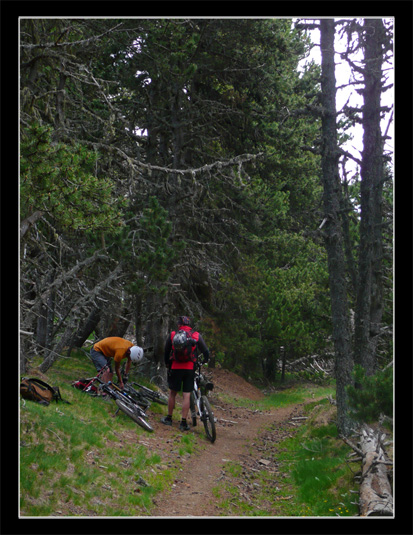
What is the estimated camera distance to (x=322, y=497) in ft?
26.1

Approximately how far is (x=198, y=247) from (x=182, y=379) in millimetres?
6605

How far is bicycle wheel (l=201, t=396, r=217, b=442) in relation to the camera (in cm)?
1098

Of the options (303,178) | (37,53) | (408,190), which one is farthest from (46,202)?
(303,178)

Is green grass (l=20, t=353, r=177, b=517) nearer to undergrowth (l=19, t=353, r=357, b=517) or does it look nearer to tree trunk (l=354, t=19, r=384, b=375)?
undergrowth (l=19, t=353, r=357, b=517)

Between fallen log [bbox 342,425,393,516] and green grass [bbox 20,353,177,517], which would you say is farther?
green grass [bbox 20,353,177,517]

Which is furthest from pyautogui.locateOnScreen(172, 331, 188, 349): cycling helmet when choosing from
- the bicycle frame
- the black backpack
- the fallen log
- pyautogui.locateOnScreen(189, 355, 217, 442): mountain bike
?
the fallen log

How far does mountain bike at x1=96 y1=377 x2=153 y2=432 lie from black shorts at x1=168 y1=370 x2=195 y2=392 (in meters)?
0.92

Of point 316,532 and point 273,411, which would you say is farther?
point 273,411

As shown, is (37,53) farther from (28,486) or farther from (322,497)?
(322,497)

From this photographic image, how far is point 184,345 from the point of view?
1060 centimetres

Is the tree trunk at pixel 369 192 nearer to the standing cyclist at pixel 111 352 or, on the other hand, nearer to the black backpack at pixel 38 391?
the standing cyclist at pixel 111 352

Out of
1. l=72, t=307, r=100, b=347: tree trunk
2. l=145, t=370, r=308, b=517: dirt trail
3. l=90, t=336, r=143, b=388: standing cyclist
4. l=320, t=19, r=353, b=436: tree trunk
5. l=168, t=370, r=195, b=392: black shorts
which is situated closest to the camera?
l=145, t=370, r=308, b=517: dirt trail

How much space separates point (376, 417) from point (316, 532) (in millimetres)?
2707

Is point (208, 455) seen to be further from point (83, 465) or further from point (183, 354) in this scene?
point (83, 465)
